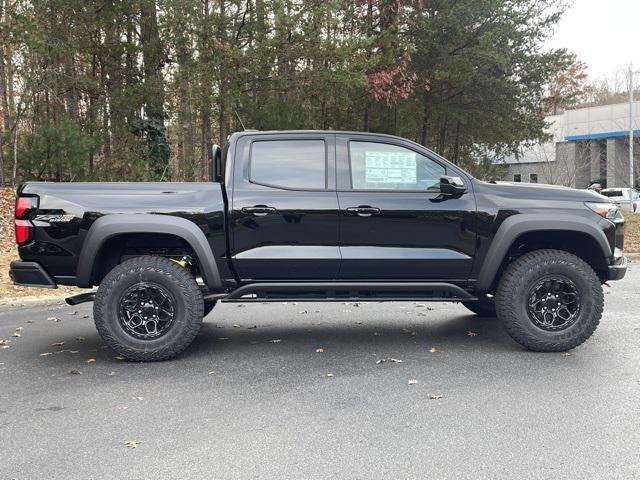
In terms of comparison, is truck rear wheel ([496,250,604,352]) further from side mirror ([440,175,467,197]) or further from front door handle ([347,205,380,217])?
front door handle ([347,205,380,217])

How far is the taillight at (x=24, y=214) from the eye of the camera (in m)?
5.31

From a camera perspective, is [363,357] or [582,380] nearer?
[582,380]

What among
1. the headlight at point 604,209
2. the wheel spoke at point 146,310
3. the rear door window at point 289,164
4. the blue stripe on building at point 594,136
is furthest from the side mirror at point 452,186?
the blue stripe on building at point 594,136

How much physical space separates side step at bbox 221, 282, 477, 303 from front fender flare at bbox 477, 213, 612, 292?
1.21 ft

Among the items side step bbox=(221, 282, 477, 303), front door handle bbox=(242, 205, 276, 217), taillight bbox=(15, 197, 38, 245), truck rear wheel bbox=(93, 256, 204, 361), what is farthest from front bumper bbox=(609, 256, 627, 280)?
taillight bbox=(15, 197, 38, 245)

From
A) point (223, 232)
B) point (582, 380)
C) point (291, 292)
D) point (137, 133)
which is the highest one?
point (137, 133)

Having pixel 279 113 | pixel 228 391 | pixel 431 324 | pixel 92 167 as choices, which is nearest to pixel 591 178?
pixel 279 113

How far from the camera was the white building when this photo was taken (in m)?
38.2

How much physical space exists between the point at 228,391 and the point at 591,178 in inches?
1772

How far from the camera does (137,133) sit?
56.0 ft

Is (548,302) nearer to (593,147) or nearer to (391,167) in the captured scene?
(391,167)

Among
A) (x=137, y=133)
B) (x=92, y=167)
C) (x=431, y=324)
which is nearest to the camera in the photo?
(x=431, y=324)

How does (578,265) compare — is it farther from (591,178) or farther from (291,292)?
(591,178)

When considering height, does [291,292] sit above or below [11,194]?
below
